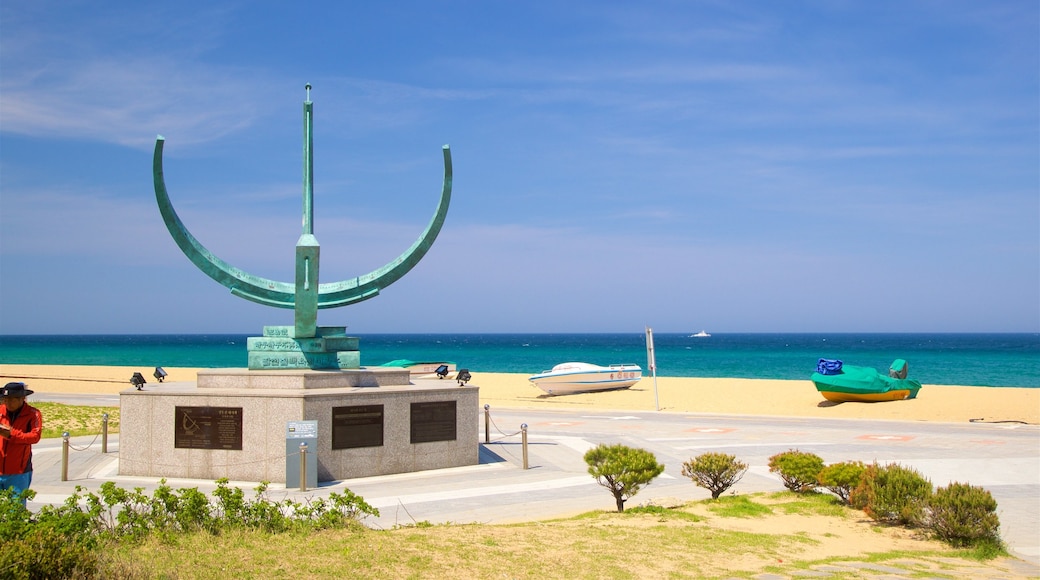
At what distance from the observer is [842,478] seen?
39.7 ft

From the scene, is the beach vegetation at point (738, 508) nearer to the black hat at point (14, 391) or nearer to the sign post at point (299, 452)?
the sign post at point (299, 452)

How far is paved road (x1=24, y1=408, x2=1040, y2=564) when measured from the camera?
12.3 m

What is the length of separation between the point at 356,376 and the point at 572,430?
900 cm

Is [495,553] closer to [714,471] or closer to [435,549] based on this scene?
[435,549]

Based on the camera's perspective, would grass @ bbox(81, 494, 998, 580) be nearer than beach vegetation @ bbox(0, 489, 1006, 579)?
No

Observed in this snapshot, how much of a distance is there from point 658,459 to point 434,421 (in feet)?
15.9

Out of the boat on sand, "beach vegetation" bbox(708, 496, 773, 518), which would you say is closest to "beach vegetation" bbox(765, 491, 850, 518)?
"beach vegetation" bbox(708, 496, 773, 518)

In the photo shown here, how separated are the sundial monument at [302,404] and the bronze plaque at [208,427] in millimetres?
17

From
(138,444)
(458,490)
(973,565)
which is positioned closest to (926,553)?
(973,565)

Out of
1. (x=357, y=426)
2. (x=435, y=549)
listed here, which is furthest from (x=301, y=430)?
(x=435, y=549)

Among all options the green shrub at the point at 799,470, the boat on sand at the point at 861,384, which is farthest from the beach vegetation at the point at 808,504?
the boat on sand at the point at 861,384

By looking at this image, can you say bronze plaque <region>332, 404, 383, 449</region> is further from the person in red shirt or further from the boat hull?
the boat hull

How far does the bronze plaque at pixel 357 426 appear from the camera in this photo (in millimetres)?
14414

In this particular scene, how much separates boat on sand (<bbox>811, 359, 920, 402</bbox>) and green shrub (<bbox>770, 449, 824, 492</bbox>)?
19.0 meters
